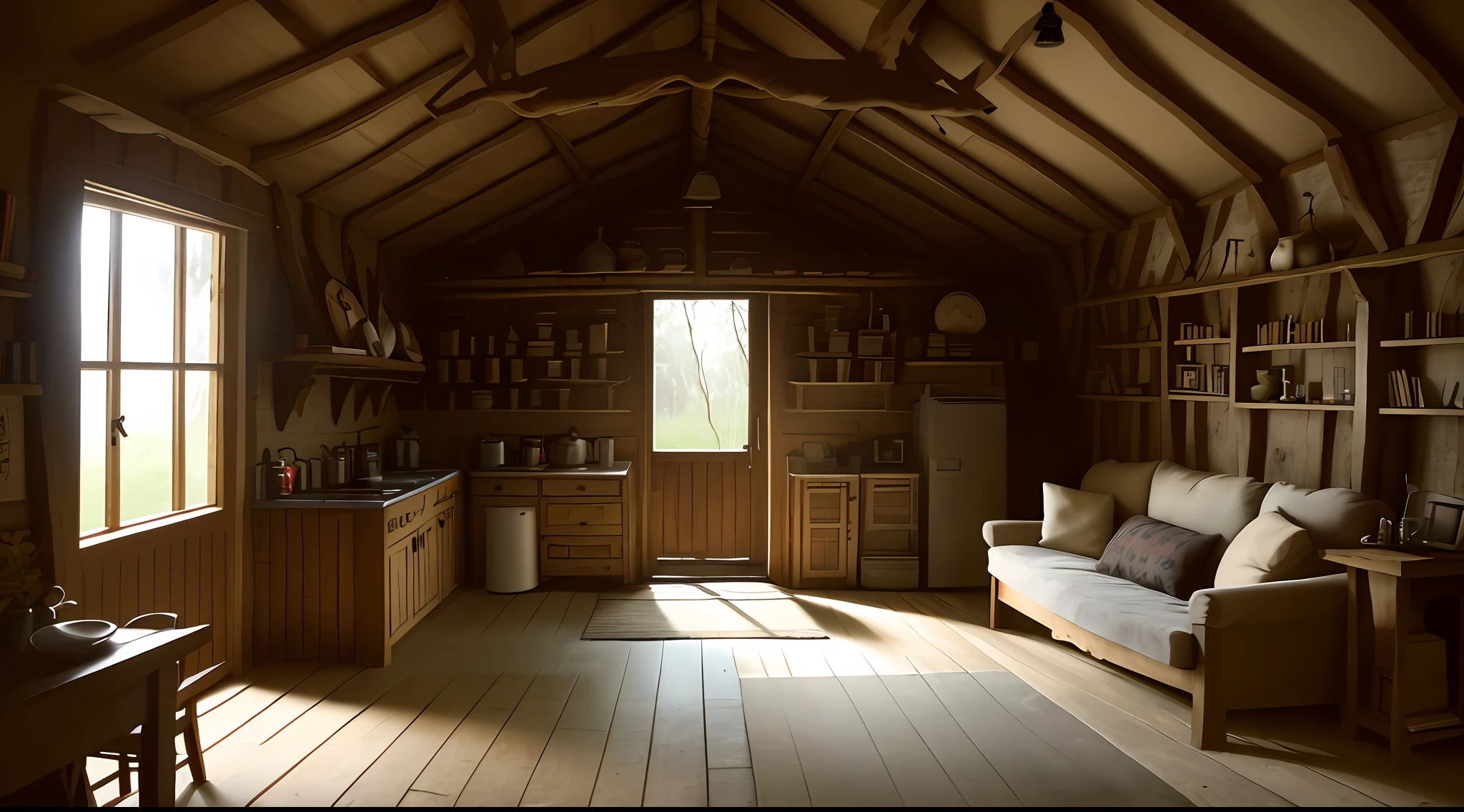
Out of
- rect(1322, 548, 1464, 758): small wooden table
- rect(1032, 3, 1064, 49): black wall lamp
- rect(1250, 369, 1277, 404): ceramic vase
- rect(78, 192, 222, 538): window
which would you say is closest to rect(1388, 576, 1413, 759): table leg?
rect(1322, 548, 1464, 758): small wooden table

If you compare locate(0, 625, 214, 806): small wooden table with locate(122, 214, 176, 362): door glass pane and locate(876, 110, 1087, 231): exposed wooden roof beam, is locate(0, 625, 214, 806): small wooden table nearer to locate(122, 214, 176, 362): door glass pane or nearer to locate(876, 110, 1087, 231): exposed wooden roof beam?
locate(122, 214, 176, 362): door glass pane

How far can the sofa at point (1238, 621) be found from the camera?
320 centimetres

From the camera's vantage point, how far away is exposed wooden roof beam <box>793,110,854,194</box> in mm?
4941

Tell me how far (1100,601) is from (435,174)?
4434mm

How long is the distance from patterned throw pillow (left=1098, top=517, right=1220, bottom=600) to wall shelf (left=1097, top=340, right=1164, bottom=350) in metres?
→ 1.20

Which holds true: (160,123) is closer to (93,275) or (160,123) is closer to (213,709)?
(93,275)

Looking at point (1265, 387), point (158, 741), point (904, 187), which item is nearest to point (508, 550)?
point (158, 741)

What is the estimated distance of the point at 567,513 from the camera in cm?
590

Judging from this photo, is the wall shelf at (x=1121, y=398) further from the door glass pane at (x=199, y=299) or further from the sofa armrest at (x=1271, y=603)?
the door glass pane at (x=199, y=299)

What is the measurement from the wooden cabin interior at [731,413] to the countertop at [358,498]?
3 cm

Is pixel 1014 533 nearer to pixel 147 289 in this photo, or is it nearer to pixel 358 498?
pixel 358 498

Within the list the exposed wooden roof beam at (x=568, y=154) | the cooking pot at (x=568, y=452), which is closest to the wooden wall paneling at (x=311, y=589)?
the cooking pot at (x=568, y=452)

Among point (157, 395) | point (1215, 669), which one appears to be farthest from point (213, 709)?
point (1215, 669)

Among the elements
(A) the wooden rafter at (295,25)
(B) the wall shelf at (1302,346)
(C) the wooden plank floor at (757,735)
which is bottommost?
(C) the wooden plank floor at (757,735)
